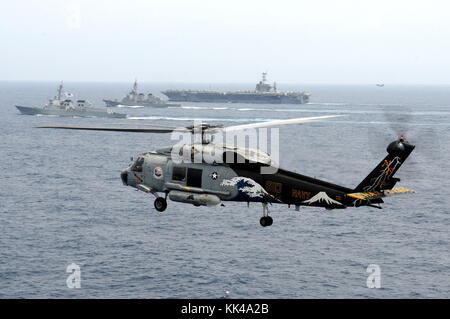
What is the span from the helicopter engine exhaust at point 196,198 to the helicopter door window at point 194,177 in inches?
17.9

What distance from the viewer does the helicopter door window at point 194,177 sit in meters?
26.9

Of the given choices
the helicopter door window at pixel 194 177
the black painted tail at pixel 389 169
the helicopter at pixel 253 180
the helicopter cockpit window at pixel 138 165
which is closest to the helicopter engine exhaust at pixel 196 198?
the helicopter at pixel 253 180

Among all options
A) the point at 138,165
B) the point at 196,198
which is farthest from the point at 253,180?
the point at 138,165

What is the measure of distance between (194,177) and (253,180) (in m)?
2.73

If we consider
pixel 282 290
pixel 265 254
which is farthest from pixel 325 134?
pixel 282 290

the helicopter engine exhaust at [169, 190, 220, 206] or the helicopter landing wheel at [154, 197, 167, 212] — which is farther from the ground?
the helicopter engine exhaust at [169, 190, 220, 206]

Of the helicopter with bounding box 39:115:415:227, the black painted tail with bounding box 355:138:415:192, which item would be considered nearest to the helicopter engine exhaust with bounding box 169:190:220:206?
the helicopter with bounding box 39:115:415:227

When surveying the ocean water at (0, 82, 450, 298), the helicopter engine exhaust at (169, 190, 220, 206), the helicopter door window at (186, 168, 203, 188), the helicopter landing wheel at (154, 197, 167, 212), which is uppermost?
the helicopter door window at (186, 168, 203, 188)

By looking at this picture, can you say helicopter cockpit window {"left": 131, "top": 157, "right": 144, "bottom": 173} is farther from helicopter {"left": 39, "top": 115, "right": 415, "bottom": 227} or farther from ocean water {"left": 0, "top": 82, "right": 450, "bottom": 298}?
ocean water {"left": 0, "top": 82, "right": 450, "bottom": 298}

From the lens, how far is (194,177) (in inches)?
1064

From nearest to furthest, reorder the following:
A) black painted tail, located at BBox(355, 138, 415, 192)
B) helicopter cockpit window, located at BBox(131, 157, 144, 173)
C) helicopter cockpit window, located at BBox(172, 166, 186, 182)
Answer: black painted tail, located at BBox(355, 138, 415, 192)
helicopter cockpit window, located at BBox(172, 166, 186, 182)
helicopter cockpit window, located at BBox(131, 157, 144, 173)

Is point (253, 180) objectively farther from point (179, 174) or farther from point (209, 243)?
point (209, 243)

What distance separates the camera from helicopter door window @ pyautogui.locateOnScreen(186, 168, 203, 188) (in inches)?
1060

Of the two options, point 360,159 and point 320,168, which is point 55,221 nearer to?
point 320,168
